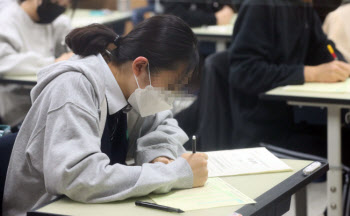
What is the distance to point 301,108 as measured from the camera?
114 inches

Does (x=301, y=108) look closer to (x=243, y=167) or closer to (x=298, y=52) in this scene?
(x=298, y=52)

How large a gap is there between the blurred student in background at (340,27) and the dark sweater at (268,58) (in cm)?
19

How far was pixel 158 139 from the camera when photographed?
1712 millimetres

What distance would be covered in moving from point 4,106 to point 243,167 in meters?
1.63

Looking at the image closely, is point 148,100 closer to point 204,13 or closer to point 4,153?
point 4,153

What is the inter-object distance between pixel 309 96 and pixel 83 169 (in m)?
1.32

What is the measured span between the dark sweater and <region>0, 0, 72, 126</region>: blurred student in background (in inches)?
30.9

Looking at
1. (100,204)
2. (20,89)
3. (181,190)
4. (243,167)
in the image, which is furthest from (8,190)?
(20,89)

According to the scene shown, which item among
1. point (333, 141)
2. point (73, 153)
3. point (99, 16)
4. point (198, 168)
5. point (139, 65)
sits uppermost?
point (139, 65)

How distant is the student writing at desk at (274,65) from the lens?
8.80ft

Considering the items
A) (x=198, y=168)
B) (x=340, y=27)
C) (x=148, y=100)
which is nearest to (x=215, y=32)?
(x=340, y=27)

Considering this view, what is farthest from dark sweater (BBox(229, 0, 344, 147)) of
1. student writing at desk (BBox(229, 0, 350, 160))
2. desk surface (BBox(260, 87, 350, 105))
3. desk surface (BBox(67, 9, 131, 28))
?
desk surface (BBox(67, 9, 131, 28))

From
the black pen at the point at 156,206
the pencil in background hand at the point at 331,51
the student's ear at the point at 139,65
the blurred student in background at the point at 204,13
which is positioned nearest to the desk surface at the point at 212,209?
the black pen at the point at 156,206

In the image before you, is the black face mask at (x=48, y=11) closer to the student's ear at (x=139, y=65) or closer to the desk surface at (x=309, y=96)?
the desk surface at (x=309, y=96)
